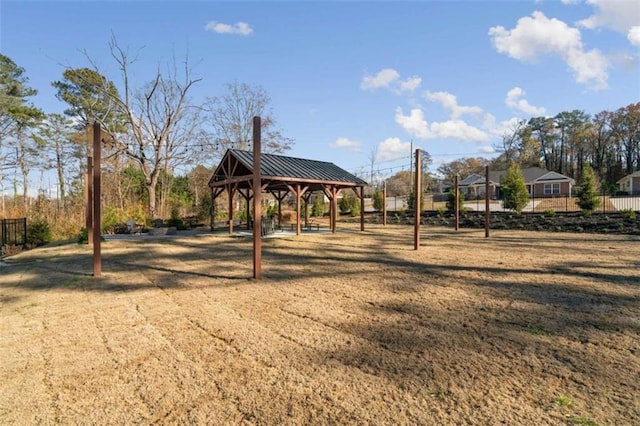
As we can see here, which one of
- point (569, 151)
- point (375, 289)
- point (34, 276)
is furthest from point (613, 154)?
point (34, 276)

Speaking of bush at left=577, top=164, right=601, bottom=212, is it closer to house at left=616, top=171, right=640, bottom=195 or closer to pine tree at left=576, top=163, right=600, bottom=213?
pine tree at left=576, top=163, right=600, bottom=213

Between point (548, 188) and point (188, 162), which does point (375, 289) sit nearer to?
point (188, 162)

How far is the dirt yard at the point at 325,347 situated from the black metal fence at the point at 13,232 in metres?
6.98

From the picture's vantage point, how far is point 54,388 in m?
2.71

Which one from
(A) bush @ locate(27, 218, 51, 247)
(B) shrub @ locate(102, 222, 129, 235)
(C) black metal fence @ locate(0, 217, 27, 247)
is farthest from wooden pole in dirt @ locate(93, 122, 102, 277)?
(B) shrub @ locate(102, 222, 129, 235)

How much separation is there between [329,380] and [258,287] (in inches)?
133

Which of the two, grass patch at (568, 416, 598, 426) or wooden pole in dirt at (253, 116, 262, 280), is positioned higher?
wooden pole in dirt at (253, 116, 262, 280)

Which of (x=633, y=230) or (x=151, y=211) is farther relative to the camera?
(x=151, y=211)

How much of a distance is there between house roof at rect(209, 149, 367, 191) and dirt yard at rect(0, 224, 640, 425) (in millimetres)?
7977

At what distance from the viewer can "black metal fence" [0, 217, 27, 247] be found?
484 inches

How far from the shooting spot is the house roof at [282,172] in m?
14.6

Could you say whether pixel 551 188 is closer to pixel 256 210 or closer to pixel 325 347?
pixel 256 210

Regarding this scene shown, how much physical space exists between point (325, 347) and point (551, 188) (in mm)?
48587

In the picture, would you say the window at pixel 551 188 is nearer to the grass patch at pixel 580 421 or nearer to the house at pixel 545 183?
the house at pixel 545 183
